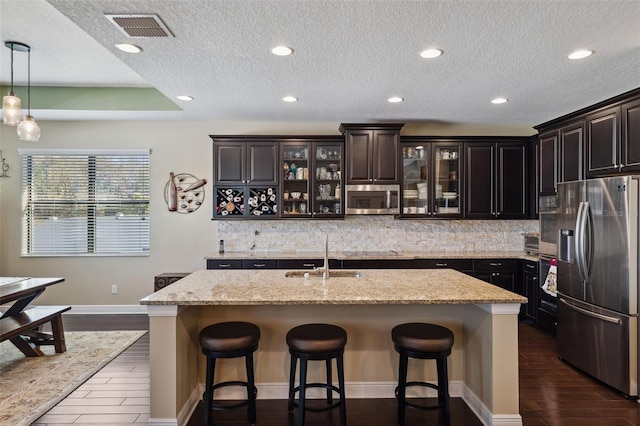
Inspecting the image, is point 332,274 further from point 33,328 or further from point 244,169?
point 33,328

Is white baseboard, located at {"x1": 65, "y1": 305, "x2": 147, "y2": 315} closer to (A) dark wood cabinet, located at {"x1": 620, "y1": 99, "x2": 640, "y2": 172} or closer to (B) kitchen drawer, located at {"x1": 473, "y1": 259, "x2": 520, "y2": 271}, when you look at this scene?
(B) kitchen drawer, located at {"x1": 473, "y1": 259, "x2": 520, "y2": 271}

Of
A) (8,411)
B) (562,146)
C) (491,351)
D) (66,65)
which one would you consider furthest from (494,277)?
(66,65)

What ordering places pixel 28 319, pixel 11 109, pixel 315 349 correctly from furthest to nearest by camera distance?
pixel 28 319 < pixel 11 109 < pixel 315 349

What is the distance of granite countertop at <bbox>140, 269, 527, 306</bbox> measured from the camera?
7.23 ft

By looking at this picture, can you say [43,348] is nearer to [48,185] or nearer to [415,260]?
[48,185]

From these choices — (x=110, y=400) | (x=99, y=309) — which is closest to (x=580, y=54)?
(x=110, y=400)

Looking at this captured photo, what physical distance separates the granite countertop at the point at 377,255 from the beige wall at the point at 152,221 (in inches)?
26.1

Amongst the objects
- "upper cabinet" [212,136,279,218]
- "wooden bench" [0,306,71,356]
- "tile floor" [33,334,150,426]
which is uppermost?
"upper cabinet" [212,136,279,218]

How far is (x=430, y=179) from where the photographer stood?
502 centimetres

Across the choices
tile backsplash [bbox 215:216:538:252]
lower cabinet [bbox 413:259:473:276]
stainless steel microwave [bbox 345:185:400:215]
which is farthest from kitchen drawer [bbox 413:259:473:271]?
stainless steel microwave [bbox 345:185:400:215]

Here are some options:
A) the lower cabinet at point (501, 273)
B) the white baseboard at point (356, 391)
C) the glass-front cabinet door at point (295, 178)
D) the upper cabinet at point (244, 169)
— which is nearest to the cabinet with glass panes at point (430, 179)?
the lower cabinet at point (501, 273)

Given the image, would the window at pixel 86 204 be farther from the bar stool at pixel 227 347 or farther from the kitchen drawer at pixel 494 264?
the kitchen drawer at pixel 494 264

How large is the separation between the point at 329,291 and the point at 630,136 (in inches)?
117

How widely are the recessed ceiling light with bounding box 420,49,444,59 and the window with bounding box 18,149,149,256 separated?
404 centimetres
